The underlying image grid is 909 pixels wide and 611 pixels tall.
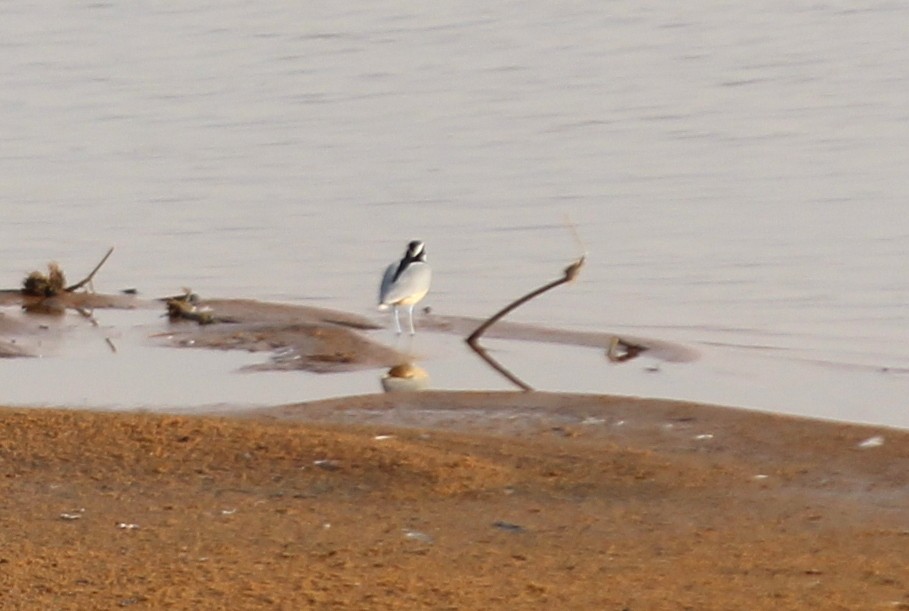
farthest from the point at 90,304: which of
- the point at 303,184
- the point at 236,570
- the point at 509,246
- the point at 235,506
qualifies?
the point at 236,570

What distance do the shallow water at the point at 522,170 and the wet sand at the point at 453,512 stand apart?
5.87 ft

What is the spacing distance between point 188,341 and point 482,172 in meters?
6.94

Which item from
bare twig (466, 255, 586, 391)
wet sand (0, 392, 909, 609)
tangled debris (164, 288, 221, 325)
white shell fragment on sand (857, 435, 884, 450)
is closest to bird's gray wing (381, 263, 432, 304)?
bare twig (466, 255, 586, 391)

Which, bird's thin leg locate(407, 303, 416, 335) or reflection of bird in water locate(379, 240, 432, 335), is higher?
reflection of bird in water locate(379, 240, 432, 335)

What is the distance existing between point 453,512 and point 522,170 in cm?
1159

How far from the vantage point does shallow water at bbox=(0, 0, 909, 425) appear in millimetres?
12891

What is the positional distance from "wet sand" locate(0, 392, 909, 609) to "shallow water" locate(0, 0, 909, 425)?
179cm

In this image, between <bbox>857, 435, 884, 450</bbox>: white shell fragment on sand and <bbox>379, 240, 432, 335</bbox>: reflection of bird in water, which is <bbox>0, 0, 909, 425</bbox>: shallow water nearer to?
<bbox>379, 240, 432, 335</bbox>: reflection of bird in water

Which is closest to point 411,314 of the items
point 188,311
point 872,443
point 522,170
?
point 188,311

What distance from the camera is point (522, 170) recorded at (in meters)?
18.1

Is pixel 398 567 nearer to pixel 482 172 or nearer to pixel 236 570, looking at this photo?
pixel 236 570

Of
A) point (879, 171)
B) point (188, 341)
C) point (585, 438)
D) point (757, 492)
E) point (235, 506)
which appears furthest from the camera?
point (879, 171)

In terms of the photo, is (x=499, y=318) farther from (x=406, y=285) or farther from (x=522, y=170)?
(x=522, y=170)

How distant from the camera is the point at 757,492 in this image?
7.39 m
